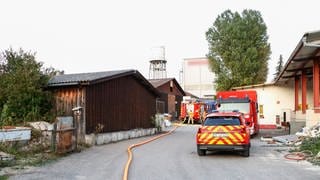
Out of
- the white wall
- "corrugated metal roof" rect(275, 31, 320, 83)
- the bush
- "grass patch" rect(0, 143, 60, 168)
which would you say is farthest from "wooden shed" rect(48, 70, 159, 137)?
the white wall

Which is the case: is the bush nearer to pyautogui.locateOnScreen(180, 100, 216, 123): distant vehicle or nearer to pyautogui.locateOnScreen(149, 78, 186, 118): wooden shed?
pyautogui.locateOnScreen(180, 100, 216, 123): distant vehicle

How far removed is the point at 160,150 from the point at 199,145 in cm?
306

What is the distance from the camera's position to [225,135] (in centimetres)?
1498

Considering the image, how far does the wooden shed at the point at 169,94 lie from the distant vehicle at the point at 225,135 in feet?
96.2

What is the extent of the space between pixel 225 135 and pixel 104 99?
8.90 meters

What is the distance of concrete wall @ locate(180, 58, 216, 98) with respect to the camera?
72000mm

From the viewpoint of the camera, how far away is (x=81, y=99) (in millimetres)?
20156

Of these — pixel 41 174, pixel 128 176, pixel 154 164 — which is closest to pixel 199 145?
pixel 154 164

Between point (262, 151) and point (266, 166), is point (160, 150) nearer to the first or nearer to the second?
point (262, 151)

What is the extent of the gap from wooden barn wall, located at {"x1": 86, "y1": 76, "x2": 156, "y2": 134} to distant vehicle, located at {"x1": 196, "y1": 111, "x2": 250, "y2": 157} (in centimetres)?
713

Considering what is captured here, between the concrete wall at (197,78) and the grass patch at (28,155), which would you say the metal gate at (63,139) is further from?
the concrete wall at (197,78)

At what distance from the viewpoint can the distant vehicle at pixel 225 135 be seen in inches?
589

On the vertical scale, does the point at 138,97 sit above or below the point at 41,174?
above

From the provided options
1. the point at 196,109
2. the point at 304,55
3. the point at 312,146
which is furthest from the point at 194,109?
the point at 312,146
